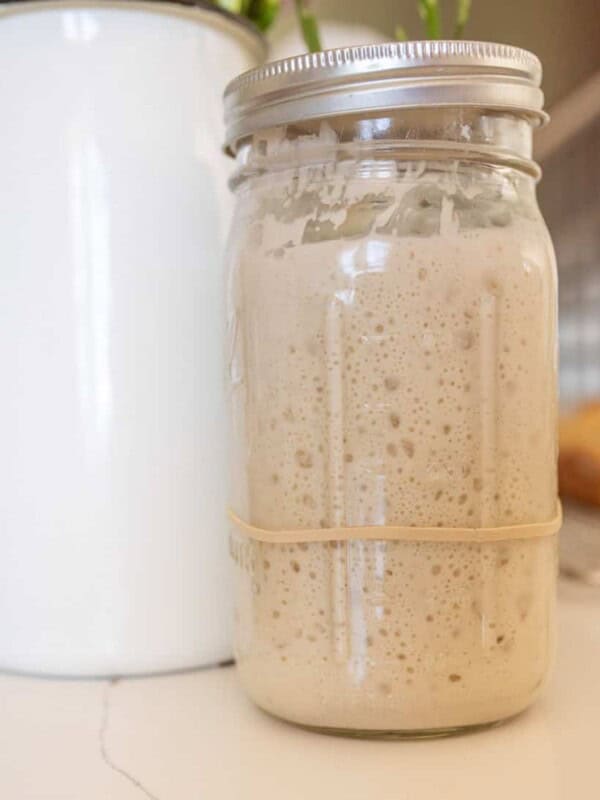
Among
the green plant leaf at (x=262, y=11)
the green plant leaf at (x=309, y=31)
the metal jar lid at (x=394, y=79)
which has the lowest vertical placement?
the metal jar lid at (x=394, y=79)

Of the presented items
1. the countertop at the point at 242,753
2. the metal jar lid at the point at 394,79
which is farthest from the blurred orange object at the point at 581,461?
the metal jar lid at the point at 394,79

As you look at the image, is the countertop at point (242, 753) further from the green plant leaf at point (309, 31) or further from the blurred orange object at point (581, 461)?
the blurred orange object at point (581, 461)

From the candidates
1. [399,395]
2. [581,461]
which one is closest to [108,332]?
[399,395]

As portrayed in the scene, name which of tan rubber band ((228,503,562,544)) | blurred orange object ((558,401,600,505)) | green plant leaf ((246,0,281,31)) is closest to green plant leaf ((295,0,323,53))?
green plant leaf ((246,0,281,31))

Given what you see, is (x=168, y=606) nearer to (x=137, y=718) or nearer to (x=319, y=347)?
(x=137, y=718)

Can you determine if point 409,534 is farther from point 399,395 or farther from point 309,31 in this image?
point 309,31

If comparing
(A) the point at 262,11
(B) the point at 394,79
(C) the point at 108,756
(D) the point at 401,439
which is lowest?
(C) the point at 108,756

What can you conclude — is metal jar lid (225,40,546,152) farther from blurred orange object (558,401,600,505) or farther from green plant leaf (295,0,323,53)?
blurred orange object (558,401,600,505)
